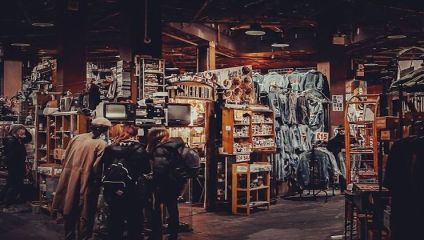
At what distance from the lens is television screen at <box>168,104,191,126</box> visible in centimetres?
837

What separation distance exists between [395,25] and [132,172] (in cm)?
1057

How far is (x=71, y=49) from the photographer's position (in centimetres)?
1275

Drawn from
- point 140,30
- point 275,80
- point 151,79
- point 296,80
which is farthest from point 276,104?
point 151,79

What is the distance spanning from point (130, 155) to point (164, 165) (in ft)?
2.52

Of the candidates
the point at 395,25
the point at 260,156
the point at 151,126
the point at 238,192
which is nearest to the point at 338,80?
the point at 395,25

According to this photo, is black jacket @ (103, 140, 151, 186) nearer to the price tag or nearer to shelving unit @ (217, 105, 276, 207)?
shelving unit @ (217, 105, 276, 207)

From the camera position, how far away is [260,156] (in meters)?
11.6

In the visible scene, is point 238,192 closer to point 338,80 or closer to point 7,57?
point 338,80

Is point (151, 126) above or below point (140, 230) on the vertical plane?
above

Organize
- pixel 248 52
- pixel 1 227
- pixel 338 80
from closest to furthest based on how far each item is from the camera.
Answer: pixel 1 227, pixel 338 80, pixel 248 52

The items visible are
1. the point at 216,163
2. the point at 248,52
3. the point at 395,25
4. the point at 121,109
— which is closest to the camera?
the point at 121,109

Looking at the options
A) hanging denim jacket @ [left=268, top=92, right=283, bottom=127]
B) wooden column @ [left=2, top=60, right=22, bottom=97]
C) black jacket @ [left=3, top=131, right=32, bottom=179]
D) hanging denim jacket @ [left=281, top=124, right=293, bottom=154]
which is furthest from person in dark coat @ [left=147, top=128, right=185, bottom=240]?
wooden column @ [left=2, top=60, right=22, bottom=97]

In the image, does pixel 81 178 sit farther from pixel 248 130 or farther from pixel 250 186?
pixel 248 130

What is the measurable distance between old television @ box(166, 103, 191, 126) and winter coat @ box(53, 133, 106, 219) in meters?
1.36
